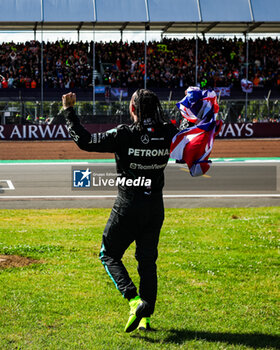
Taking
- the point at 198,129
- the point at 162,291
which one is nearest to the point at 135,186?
the point at 198,129

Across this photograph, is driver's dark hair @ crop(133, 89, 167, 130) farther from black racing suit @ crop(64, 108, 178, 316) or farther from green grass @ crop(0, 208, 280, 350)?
green grass @ crop(0, 208, 280, 350)

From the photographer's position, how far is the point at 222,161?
22297 mm

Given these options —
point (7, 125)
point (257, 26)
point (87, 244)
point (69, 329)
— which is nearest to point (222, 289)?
point (69, 329)

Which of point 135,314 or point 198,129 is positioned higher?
point 198,129

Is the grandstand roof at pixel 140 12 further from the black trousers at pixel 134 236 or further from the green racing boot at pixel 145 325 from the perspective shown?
the green racing boot at pixel 145 325

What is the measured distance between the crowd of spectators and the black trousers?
94.5 feet

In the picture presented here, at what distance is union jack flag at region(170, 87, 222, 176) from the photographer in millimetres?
4852

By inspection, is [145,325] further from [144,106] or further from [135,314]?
[144,106]

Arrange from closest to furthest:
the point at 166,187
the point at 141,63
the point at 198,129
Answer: the point at 198,129, the point at 166,187, the point at 141,63

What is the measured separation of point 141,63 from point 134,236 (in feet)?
105

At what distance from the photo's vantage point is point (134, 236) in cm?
449

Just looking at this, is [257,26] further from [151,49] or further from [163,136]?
[163,136]

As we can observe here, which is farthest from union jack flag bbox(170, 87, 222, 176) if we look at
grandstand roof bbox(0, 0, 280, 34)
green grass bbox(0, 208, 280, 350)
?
grandstand roof bbox(0, 0, 280, 34)

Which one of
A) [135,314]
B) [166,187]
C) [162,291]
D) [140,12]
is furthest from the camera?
[140,12]
